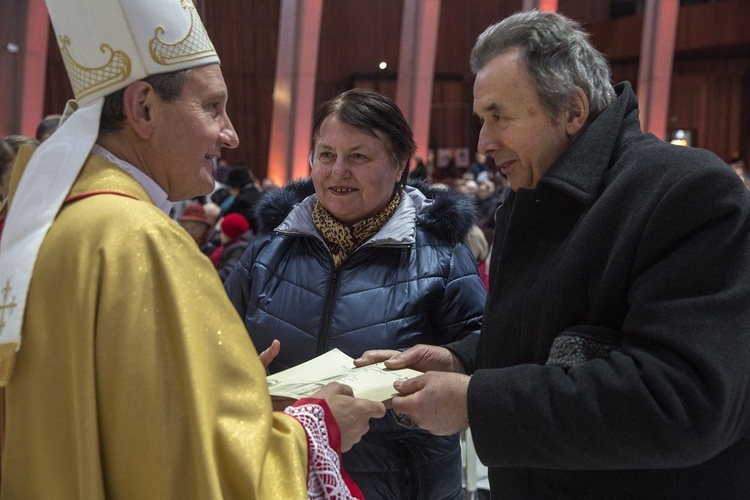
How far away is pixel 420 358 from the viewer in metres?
1.99

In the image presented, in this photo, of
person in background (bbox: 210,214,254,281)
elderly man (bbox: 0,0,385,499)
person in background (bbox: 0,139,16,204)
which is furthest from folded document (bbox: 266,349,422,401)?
person in background (bbox: 210,214,254,281)

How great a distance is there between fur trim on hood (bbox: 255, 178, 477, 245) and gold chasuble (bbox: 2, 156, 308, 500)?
1160 millimetres

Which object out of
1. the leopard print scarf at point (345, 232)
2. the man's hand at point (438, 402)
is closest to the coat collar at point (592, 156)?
the man's hand at point (438, 402)

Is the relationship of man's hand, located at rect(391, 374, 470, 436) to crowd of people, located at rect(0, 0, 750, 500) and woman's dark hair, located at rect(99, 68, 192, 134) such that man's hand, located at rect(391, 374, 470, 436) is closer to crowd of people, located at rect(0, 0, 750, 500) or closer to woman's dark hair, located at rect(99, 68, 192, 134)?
crowd of people, located at rect(0, 0, 750, 500)

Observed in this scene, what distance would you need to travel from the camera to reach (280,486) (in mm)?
1300

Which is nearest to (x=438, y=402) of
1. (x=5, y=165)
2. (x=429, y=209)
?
(x=429, y=209)

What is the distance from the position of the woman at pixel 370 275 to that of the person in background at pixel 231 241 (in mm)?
2513

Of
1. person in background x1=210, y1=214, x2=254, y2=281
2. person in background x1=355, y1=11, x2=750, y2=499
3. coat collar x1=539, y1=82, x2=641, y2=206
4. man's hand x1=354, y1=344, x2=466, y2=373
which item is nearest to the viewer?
person in background x1=355, y1=11, x2=750, y2=499

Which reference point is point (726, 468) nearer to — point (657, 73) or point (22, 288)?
point (22, 288)

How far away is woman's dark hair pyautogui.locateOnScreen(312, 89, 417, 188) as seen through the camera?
2.32 meters

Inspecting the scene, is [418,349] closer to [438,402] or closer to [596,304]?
[438,402]

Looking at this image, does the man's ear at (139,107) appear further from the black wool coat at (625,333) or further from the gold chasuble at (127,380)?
the black wool coat at (625,333)

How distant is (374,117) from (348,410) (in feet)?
3.44

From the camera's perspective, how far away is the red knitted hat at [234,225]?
5.05 m
